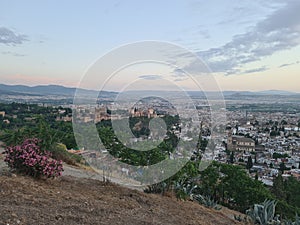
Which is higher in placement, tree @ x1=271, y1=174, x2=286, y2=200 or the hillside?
the hillside

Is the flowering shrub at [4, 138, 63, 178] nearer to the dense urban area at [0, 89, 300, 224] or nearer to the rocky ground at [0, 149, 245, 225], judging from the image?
the rocky ground at [0, 149, 245, 225]

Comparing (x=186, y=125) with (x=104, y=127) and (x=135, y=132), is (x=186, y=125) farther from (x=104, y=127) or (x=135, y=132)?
(x=104, y=127)

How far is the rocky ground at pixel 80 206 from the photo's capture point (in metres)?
3.11

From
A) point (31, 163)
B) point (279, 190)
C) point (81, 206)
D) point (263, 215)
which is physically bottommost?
point (279, 190)

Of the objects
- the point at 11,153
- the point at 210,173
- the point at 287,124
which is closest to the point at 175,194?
the point at 11,153

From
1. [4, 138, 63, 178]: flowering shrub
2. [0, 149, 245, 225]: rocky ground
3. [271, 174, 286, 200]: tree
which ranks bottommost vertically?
[271, 174, 286, 200]: tree

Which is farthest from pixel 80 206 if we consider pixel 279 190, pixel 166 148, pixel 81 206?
pixel 279 190

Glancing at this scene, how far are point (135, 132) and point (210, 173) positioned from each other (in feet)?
14.6

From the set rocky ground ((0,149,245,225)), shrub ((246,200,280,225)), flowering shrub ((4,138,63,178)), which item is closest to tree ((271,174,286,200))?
shrub ((246,200,280,225))

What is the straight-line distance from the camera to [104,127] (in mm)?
6230

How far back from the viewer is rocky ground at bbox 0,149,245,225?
311cm

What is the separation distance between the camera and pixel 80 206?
3.63m

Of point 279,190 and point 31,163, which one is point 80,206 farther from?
point 279,190

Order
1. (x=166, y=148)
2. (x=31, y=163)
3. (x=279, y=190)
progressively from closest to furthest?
(x=31, y=163), (x=166, y=148), (x=279, y=190)
